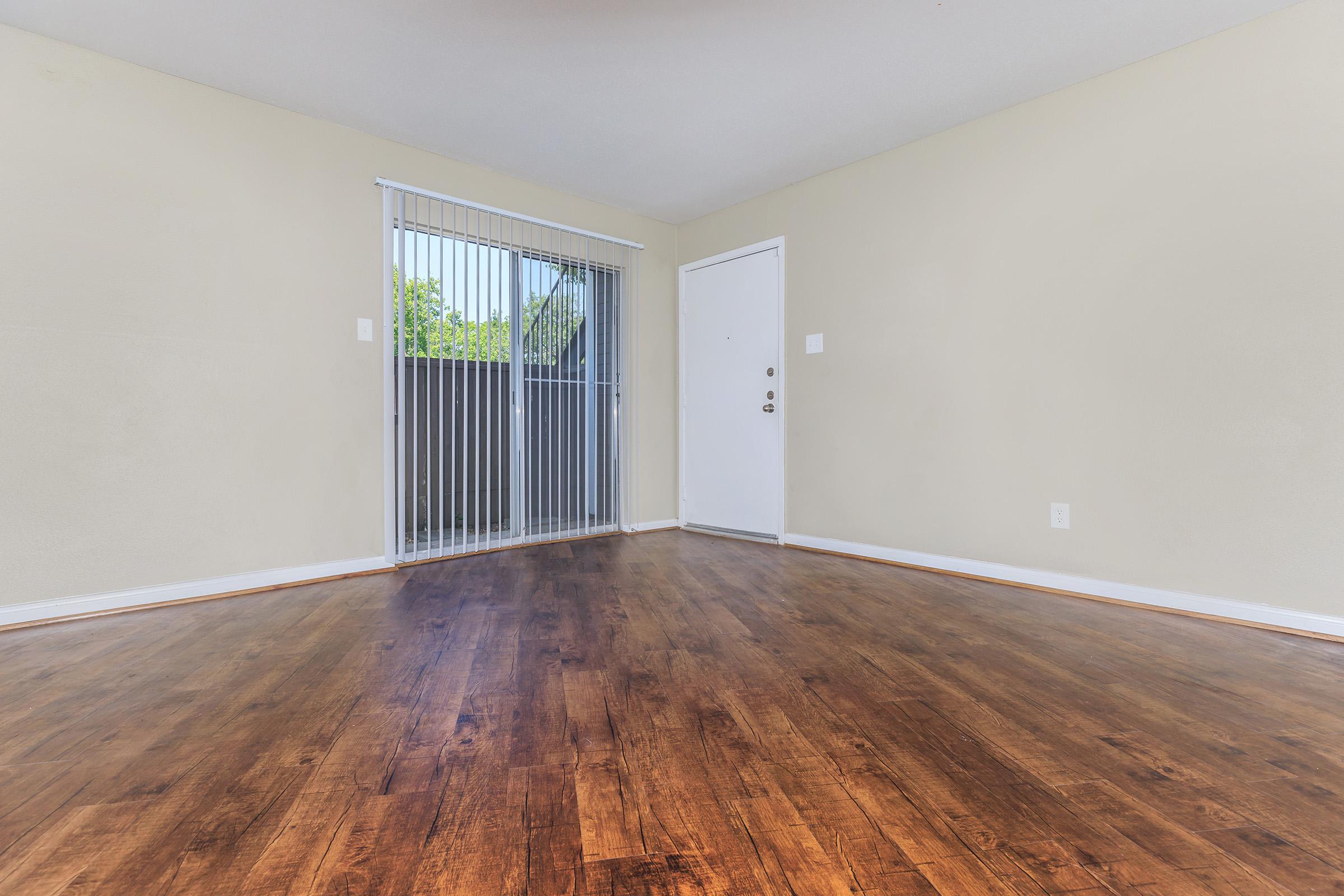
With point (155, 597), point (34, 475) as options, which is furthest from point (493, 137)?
point (155, 597)

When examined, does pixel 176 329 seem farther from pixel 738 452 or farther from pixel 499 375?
pixel 738 452

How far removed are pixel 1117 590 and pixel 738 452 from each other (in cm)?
249

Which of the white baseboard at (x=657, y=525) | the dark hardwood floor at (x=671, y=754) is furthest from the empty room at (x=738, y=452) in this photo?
the white baseboard at (x=657, y=525)

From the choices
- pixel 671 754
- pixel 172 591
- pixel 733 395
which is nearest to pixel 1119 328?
pixel 733 395

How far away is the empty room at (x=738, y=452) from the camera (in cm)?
123

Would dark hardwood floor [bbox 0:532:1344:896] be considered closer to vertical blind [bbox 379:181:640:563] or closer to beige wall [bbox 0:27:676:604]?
beige wall [bbox 0:27:676:604]

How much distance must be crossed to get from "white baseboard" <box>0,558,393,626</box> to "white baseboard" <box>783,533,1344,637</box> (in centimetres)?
299

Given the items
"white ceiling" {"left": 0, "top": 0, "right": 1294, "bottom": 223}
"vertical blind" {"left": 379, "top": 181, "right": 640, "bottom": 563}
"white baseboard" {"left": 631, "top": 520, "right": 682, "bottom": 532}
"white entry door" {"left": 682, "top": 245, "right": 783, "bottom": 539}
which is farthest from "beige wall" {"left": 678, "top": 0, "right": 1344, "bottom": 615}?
"vertical blind" {"left": 379, "top": 181, "right": 640, "bottom": 563}

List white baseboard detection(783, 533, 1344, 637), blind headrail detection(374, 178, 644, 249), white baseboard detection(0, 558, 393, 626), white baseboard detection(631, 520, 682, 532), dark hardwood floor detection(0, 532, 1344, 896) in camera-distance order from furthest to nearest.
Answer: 1. white baseboard detection(631, 520, 682, 532)
2. blind headrail detection(374, 178, 644, 249)
3. white baseboard detection(0, 558, 393, 626)
4. white baseboard detection(783, 533, 1344, 637)
5. dark hardwood floor detection(0, 532, 1344, 896)

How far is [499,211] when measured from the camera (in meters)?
4.04

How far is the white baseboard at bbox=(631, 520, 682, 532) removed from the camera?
4.90 m

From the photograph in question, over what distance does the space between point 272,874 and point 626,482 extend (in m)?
3.83

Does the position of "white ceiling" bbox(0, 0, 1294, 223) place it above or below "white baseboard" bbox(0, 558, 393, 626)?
above

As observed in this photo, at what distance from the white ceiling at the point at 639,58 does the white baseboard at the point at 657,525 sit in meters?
2.73
